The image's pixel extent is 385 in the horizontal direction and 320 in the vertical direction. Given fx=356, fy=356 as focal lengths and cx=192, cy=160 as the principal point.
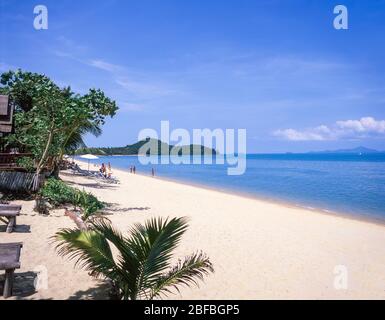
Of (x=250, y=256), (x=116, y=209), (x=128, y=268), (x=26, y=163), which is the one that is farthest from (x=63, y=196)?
(x=128, y=268)

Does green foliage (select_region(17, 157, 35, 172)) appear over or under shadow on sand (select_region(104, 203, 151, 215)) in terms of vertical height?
over

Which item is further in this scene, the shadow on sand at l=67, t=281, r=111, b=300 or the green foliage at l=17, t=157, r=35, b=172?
the green foliage at l=17, t=157, r=35, b=172

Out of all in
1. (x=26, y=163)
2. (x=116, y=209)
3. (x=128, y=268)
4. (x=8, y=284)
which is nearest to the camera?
(x=128, y=268)

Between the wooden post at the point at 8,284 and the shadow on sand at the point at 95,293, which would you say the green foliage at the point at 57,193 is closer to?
the shadow on sand at the point at 95,293

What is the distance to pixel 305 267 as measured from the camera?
8656 millimetres

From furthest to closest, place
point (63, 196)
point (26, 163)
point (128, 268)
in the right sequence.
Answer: point (26, 163), point (63, 196), point (128, 268)

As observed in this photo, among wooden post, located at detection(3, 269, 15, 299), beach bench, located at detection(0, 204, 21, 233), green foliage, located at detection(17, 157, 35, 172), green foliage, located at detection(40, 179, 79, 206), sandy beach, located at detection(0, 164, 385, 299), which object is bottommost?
sandy beach, located at detection(0, 164, 385, 299)

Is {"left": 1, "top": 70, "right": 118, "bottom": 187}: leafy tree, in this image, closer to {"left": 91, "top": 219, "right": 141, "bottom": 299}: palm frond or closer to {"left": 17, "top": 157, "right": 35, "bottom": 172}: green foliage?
{"left": 17, "top": 157, "right": 35, "bottom": 172}: green foliage

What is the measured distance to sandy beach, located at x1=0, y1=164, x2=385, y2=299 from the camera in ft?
21.9

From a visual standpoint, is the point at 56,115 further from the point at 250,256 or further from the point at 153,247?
the point at 153,247

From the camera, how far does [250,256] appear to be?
9.17 metres

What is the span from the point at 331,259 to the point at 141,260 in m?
6.95

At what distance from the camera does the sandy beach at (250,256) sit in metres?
6.66

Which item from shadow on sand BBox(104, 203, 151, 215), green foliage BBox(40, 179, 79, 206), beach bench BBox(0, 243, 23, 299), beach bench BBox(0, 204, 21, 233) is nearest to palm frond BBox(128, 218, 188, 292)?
beach bench BBox(0, 243, 23, 299)
